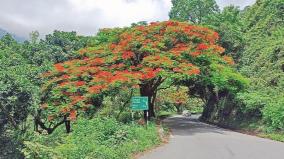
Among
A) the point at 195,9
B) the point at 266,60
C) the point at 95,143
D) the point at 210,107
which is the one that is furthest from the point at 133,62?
the point at 195,9

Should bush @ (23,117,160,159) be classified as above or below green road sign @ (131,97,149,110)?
below

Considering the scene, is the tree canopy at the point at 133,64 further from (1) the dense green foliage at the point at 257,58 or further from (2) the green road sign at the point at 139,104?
(1) the dense green foliage at the point at 257,58

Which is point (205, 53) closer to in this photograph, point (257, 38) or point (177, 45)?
point (177, 45)

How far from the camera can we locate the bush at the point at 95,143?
578 inches

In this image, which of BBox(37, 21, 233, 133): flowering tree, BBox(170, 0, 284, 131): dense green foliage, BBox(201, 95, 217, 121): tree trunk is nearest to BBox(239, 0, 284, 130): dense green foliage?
BBox(170, 0, 284, 131): dense green foliage

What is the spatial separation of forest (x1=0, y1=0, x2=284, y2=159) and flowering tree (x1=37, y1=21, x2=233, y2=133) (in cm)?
7

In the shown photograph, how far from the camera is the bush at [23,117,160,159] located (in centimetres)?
1467

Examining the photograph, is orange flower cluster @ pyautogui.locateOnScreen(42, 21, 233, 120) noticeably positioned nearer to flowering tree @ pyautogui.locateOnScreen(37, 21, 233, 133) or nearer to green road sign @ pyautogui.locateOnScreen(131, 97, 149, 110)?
flowering tree @ pyautogui.locateOnScreen(37, 21, 233, 133)

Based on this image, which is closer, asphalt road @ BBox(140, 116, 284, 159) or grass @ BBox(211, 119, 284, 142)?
asphalt road @ BBox(140, 116, 284, 159)

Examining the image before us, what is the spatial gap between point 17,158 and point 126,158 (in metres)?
4.88

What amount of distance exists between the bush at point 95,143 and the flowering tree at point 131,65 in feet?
19.1

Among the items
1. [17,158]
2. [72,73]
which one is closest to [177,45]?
[72,73]

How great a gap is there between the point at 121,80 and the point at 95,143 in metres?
10.0

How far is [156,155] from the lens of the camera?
1800cm
